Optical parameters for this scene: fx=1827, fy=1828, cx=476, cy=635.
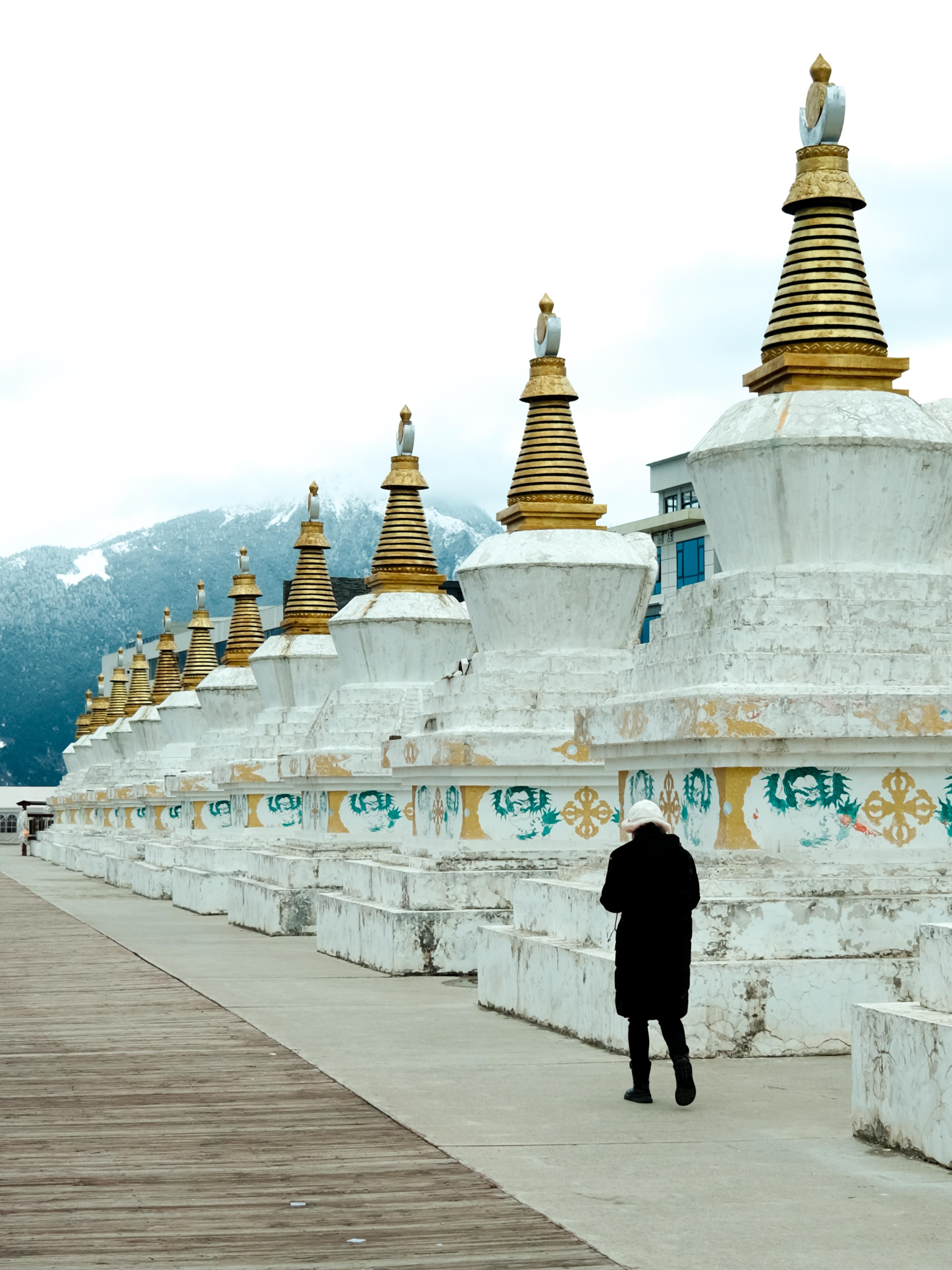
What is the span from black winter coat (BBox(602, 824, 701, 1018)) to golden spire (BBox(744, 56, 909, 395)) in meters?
4.78

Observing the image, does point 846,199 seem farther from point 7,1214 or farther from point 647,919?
point 7,1214

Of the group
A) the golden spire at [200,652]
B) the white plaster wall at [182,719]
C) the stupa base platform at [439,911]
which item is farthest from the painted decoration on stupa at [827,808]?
the white plaster wall at [182,719]

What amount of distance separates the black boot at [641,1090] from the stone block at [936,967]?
1765 mm

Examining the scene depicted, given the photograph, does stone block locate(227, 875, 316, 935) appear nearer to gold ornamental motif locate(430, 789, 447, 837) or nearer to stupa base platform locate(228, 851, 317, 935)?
stupa base platform locate(228, 851, 317, 935)

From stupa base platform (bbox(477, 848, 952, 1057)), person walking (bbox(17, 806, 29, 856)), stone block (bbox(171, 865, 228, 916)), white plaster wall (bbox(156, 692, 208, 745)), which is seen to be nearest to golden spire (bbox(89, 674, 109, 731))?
person walking (bbox(17, 806, 29, 856))

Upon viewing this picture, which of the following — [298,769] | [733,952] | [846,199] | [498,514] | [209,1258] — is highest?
[846,199]

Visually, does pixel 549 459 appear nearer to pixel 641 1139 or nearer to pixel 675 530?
pixel 641 1139

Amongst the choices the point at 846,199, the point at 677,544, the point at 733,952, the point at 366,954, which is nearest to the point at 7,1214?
the point at 733,952

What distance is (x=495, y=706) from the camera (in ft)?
60.4

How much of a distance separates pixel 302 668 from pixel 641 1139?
21.1 m

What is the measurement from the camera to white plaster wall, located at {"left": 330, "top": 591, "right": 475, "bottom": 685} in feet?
78.2

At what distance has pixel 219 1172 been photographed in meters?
8.26

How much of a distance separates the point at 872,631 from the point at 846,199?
3418 mm

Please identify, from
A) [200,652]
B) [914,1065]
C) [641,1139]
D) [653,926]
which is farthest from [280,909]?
[200,652]
